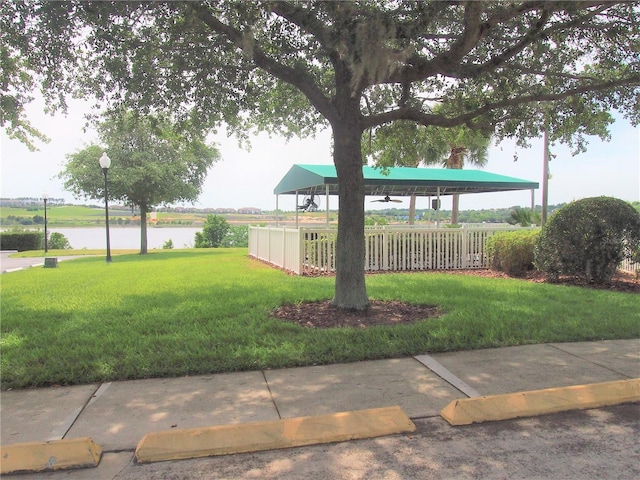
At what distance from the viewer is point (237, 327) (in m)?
5.99

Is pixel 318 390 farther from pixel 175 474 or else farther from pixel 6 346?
pixel 6 346

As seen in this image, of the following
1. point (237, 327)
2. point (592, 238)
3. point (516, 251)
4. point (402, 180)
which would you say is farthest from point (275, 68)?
point (516, 251)

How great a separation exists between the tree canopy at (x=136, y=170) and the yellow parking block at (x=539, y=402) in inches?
830

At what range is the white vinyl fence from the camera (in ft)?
38.7

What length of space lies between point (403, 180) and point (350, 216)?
24.4 ft

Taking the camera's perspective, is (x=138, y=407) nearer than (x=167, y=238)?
Yes

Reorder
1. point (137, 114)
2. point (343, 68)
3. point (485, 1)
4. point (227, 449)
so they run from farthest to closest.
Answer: point (137, 114)
point (343, 68)
point (485, 1)
point (227, 449)

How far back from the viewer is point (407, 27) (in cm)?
555

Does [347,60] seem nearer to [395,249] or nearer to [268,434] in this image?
[268,434]

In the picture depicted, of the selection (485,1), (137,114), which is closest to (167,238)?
(137,114)

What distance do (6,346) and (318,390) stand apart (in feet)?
12.4

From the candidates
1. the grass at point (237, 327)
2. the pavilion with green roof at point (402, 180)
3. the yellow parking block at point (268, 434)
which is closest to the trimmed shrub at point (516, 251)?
the grass at point (237, 327)

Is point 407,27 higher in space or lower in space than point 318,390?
higher

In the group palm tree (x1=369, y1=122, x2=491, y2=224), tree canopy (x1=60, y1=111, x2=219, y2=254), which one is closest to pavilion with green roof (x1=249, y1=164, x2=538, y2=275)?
palm tree (x1=369, y1=122, x2=491, y2=224)
